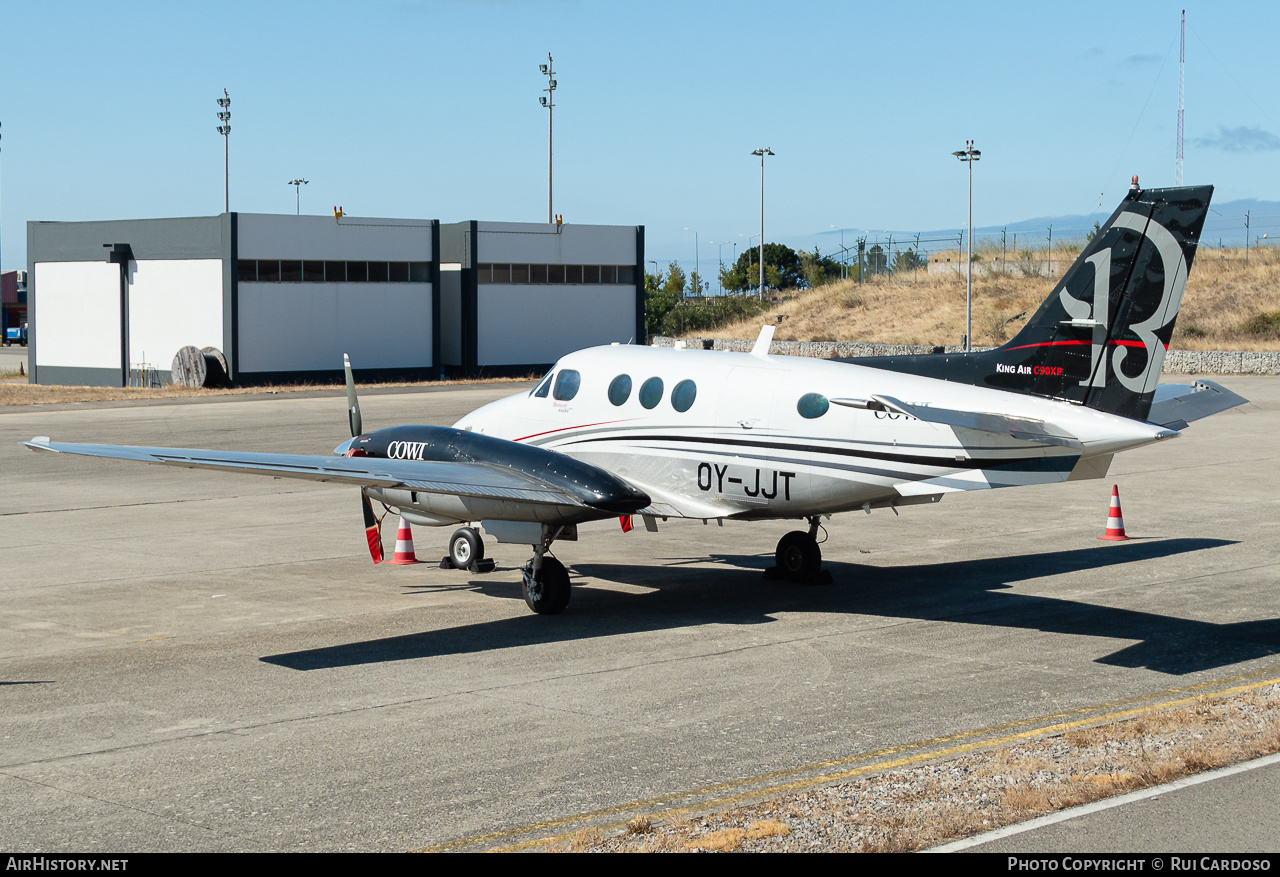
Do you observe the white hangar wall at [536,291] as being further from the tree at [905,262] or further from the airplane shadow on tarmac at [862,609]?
the airplane shadow on tarmac at [862,609]

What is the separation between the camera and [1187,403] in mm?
15312

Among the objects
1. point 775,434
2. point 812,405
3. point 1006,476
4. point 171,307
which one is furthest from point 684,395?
point 171,307

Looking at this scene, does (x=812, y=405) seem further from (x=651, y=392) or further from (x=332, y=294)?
(x=332, y=294)

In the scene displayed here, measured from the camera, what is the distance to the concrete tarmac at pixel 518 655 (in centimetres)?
835

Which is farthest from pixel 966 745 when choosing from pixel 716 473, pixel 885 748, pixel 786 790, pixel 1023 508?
pixel 1023 508

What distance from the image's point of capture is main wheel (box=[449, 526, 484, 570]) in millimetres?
16094

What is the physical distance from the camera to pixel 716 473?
47.1 feet

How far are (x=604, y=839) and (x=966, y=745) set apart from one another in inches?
129

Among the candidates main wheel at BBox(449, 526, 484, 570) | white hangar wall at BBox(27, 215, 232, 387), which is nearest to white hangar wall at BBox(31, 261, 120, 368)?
white hangar wall at BBox(27, 215, 232, 387)

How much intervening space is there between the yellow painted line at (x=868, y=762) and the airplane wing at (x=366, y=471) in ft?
16.8

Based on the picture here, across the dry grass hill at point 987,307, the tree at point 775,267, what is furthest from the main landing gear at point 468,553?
the tree at point 775,267

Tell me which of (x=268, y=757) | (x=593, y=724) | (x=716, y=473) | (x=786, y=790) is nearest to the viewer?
(x=786, y=790)

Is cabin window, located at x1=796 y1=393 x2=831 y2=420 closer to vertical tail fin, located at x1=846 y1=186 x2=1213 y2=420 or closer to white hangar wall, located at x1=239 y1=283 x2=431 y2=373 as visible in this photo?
vertical tail fin, located at x1=846 y1=186 x2=1213 y2=420

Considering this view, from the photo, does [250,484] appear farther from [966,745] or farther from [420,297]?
[420,297]
